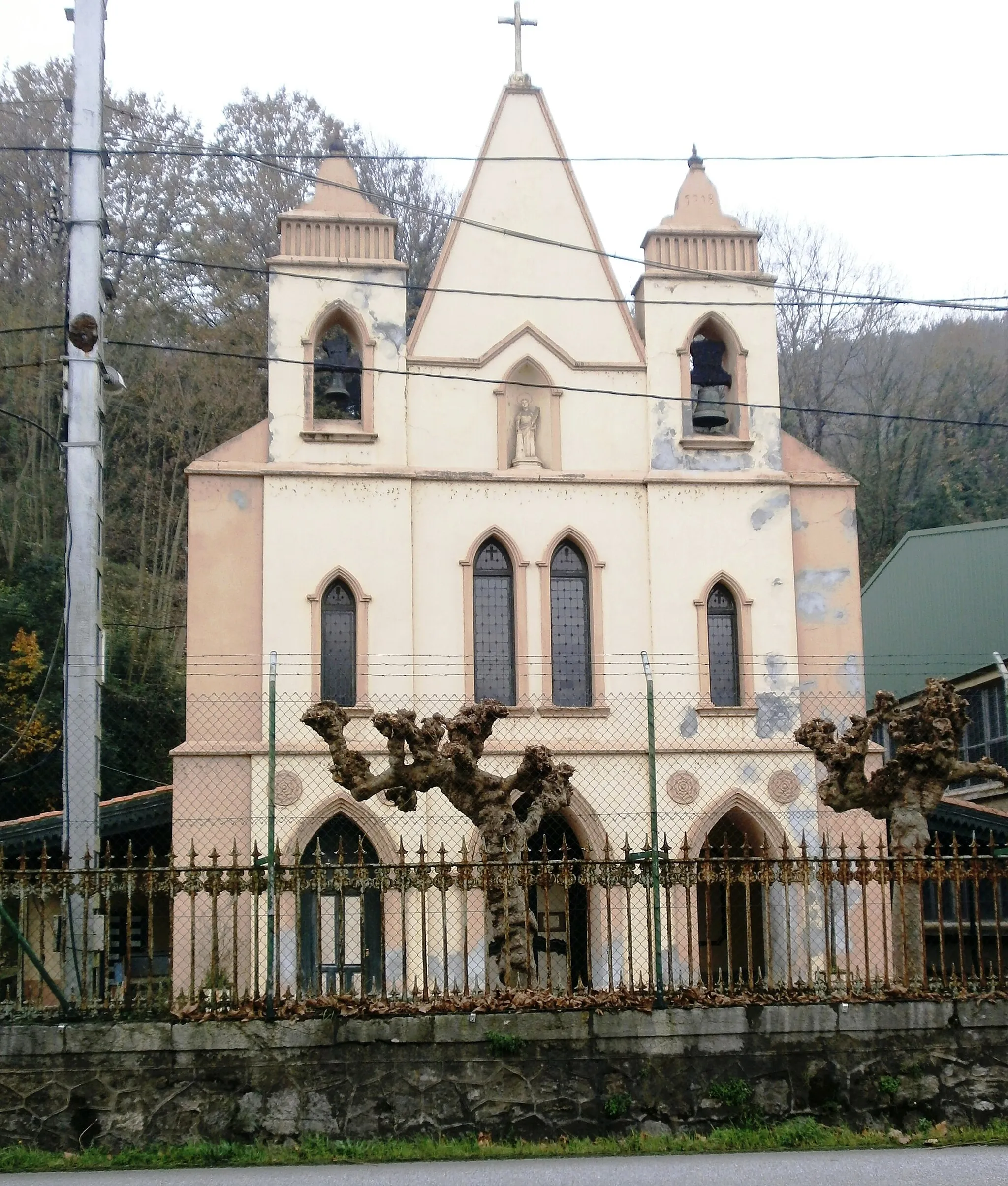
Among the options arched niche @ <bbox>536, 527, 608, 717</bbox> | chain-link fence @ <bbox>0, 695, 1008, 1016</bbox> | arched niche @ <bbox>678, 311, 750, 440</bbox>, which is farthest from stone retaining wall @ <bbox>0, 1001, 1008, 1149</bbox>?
arched niche @ <bbox>678, 311, 750, 440</bbox>

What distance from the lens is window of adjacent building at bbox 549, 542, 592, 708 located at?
2175 centimetres

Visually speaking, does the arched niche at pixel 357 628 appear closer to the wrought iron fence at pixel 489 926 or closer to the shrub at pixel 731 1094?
the wrought iron fence at pixel 489 926

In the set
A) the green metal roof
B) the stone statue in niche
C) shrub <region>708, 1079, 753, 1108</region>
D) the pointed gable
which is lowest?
shrub <region>708, 1079, 753, 1108</region>

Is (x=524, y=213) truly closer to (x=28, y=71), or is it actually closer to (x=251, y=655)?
(x=251, y=655)

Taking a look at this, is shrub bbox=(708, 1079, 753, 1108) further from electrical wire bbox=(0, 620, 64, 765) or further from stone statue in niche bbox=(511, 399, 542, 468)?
electrical wire bbox=(0, 620, 64, 765)

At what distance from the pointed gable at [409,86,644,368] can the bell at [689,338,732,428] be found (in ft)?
3.27

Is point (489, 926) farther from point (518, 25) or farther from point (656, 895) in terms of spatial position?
point (518, 25)

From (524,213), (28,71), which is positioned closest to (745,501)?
(524,213)

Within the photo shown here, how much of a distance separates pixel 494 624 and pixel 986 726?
9.50 meters

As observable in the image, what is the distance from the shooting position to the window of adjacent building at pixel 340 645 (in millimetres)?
21203

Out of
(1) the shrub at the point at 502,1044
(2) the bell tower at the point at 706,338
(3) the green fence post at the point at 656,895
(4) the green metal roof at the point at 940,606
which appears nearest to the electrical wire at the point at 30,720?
(2) the bell tower at the point at 706,338

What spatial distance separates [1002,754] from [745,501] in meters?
6.88

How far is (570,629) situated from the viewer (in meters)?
21.9

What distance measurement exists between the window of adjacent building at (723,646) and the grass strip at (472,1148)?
34.2 feet
